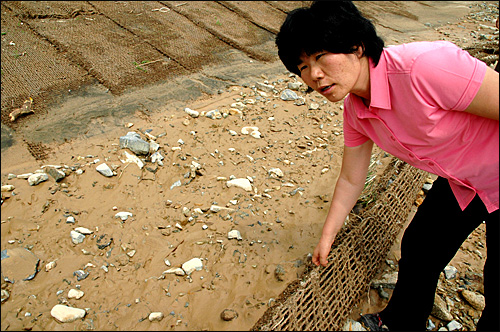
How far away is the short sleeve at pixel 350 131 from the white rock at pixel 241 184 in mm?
1123

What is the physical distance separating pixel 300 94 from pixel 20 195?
2.63 m

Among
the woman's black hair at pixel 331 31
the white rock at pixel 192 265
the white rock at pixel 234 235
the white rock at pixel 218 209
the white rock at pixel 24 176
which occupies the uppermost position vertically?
the woman's black hair at pixel 331 31

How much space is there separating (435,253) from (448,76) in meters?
0.78

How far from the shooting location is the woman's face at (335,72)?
1315mm

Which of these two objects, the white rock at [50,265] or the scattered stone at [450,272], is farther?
the scattered stone at [450,272]

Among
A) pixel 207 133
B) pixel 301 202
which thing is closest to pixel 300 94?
pixel 207 133

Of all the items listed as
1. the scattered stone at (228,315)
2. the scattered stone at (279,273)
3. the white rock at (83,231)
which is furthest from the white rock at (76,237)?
the scattered stone at (279,273)

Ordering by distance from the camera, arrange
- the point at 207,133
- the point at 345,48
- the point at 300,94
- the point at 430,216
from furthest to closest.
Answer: the point at 300,94 < the point at 207,133 < the point at 430,216 < the point at 345,48

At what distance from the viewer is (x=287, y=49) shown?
1.37 metres

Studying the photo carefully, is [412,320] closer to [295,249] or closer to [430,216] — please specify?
[430,216]

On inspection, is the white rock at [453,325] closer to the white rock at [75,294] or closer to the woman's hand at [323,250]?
the woman's hand at [323,250]

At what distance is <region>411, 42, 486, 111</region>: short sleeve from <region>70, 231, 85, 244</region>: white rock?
6.11 feet

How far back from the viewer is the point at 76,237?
83.4 inches

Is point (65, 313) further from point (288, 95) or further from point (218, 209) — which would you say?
point (288, 95)
